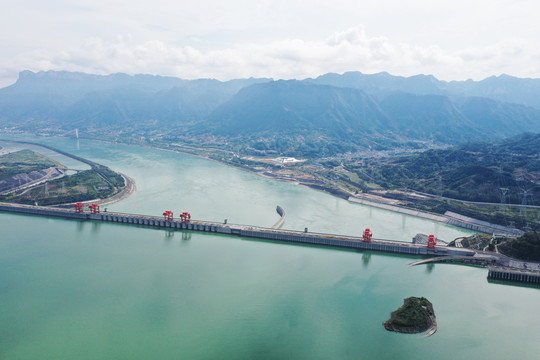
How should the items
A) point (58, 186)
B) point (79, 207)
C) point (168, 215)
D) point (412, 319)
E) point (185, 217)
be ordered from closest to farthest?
1. point (412, 319)
2. point (185, 217)
3. point (168, 215)
4. point (79, 207)
5. point (58, 186)

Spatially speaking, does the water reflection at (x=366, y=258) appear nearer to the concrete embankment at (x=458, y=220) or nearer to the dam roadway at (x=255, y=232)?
the dam roadway at (x=255, y=232)

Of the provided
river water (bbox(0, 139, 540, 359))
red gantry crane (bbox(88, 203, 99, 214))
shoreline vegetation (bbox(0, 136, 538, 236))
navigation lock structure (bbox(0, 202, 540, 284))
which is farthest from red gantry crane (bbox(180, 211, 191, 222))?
shoreline vegetation (bbox(0, 136, 538, 236))

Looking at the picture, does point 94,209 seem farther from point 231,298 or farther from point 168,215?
point 231,298

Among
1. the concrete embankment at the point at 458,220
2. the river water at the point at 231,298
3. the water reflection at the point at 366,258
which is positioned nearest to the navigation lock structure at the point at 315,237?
the water reflection at the point at 366,258

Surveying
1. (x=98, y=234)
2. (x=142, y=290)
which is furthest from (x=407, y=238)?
(x=98, y=234)

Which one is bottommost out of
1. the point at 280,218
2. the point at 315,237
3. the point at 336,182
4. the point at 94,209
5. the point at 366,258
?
the point at 366,258

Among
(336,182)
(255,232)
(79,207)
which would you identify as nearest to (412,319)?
(255,232)

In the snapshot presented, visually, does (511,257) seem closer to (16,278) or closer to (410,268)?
(410,268)
